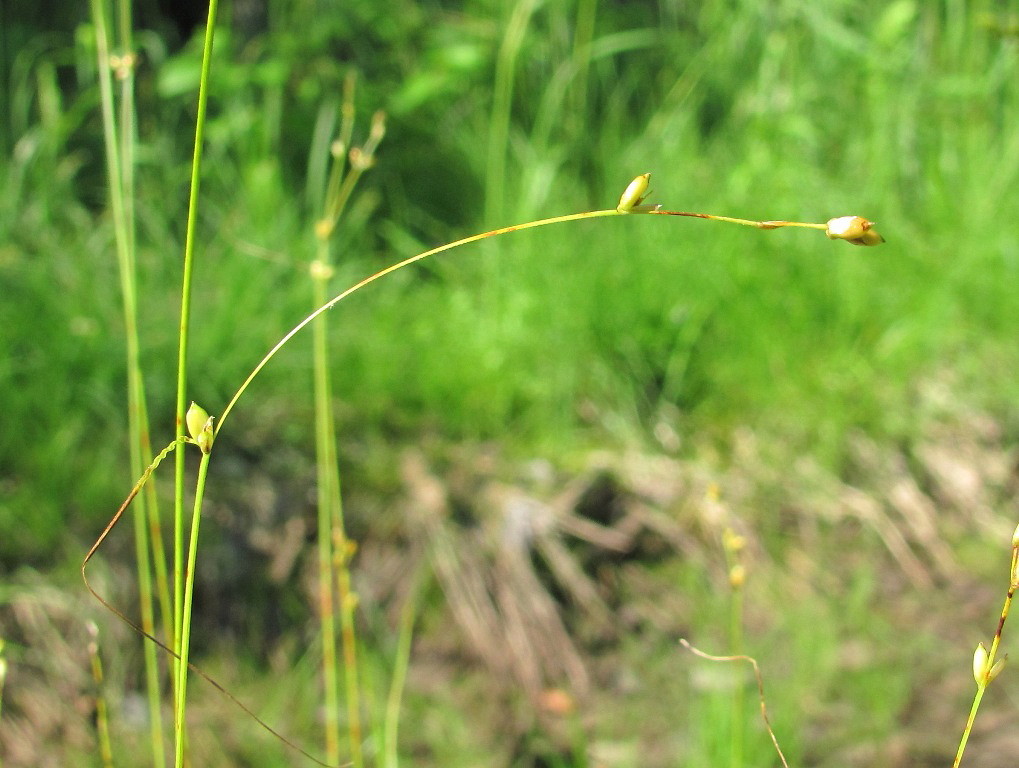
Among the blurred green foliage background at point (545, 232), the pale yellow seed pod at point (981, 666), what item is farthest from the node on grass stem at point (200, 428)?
the blurred green foliage background at point (545, 232)

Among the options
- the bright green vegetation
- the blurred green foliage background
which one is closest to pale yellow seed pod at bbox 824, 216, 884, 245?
the bright green vegetation

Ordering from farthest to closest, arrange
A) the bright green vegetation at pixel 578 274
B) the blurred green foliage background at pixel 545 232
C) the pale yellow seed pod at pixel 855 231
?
the blurred green foliage background at pixel 545 232 < the bright green vegetation at pixel 578 274 < the pale yellow seed pod at pixel 855 231

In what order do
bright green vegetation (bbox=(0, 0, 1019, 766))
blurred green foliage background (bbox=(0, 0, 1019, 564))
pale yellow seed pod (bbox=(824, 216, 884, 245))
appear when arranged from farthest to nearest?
blurred green foliage background (bbox=(0, 0, 1019, 564)), bright green vegetation (bbox=(0, 0, 1019, 766)), pale yellow seed pod (bbox=(824, 216, 884, 245))

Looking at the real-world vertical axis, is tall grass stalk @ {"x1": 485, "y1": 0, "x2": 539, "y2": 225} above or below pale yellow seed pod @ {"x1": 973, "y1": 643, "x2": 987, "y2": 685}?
below

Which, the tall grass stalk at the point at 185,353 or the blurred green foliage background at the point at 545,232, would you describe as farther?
the blurred green foliage background at the point at 545,232

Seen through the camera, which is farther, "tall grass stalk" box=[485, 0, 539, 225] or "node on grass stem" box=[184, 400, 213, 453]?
"tall grass stalk" box=[485, 0, 539, 225]

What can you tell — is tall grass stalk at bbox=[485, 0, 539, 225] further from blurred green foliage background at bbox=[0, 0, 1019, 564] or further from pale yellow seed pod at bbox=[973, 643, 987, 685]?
pale yellow seed pod at bbox=[973, 643, 987, 685]

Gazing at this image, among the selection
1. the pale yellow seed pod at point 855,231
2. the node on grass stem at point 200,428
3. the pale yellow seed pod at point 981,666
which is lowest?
the pale yellow seed pod at point 981,666

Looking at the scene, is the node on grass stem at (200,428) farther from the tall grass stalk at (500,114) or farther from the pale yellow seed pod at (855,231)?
the tall grass stalk at (500,114)

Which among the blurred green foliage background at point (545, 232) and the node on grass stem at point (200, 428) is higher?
the node on grass stem at point (200, 428)
